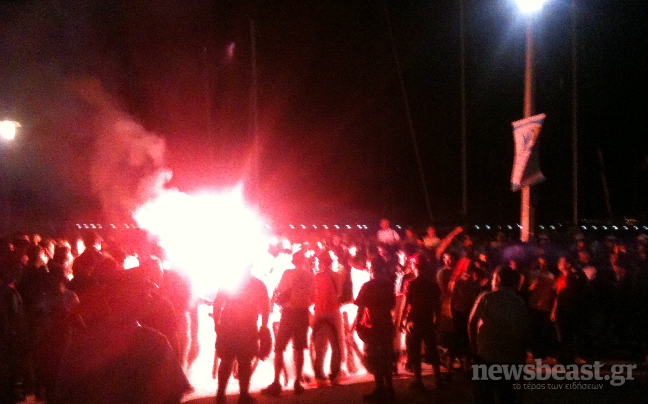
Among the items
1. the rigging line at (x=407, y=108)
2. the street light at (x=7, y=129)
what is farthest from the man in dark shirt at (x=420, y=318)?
the rigging line at (x=407, y=108)

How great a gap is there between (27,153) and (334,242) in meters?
21.8

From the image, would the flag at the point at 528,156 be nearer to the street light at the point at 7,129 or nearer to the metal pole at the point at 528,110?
the metal pole at the point at 528,110

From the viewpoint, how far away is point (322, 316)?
30.3ft

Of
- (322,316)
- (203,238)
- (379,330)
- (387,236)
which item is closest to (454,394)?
(379,330)

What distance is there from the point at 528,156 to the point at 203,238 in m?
5.82

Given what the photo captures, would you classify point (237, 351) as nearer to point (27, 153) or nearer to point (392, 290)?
point (392, 290)

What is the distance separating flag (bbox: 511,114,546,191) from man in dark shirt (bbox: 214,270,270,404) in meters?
5.33

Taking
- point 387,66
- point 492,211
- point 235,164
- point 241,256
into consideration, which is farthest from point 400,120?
point 241,256

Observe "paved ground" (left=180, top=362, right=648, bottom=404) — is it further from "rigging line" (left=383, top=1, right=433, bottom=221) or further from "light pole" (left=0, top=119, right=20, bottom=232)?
"rigging line" (left=383, top=1, right=433, bottom=221)

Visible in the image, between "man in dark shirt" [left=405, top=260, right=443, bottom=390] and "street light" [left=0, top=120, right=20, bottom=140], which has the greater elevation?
"street light" [left=0, top=120, right=20, bottom=140]

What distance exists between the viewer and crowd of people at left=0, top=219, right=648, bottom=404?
339 centimetres

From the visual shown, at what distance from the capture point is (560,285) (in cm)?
1068

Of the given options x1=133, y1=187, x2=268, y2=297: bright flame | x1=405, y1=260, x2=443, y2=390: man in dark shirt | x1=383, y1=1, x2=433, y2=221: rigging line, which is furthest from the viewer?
x1=383, y1=1, x2=433, y2=221: rigging line

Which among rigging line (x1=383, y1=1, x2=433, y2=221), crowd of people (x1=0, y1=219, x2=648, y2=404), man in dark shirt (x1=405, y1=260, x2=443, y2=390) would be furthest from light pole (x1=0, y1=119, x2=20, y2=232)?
rigging line (x1=383, y1=1, x2=433, y2=221)
